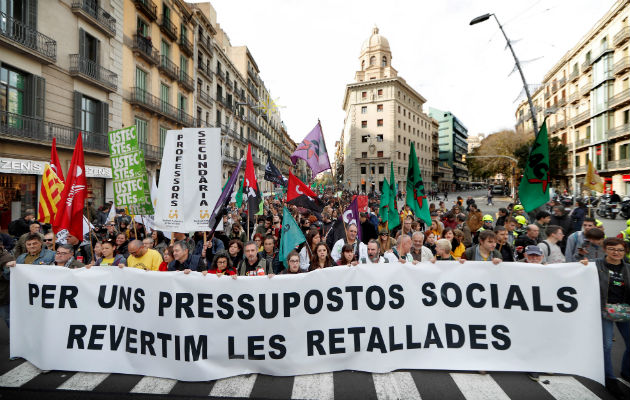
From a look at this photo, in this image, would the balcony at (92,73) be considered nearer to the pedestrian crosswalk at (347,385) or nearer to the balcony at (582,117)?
the pedestrian crosswalk at (347,385)

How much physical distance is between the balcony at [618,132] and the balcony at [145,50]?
4030 cm

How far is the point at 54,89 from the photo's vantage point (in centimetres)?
Answer: 1504

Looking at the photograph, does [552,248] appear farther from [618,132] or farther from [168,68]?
[618,132]

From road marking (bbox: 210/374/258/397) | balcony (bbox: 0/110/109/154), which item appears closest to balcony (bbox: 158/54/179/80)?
balcony (bbox: 0/110/109/154)

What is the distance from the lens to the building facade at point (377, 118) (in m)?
61.4

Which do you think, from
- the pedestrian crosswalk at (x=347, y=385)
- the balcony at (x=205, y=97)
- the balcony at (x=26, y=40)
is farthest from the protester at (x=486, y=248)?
the balcony at (x=205, y=97)

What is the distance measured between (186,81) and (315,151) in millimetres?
23413

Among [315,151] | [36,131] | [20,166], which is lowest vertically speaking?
[315,151]

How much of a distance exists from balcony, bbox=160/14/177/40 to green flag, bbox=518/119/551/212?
1019 inches

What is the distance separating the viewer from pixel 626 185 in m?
30.6

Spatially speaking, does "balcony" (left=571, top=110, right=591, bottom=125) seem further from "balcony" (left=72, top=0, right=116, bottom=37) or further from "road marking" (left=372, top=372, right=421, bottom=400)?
"road marking" (left=372, top=372, right=421, bottom=400)

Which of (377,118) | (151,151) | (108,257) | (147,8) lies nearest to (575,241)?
(108,257)

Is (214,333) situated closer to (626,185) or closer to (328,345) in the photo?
(328,345)

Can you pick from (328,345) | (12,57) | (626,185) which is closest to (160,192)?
(328,345)
